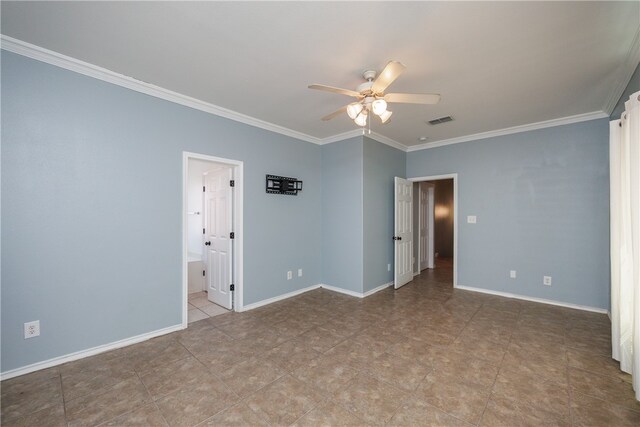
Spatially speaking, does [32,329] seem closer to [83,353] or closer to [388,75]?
[83,353]

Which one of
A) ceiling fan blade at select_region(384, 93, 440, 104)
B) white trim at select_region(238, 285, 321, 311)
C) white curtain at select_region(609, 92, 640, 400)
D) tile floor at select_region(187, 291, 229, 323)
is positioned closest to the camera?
white curtain at select_region(609, 92, 640, 400)

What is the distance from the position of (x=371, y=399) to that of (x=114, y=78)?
379 centimetres

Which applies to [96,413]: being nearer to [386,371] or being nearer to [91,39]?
[386,371]

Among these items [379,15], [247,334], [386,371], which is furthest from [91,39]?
[386,371]

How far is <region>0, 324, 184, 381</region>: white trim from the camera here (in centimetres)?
218

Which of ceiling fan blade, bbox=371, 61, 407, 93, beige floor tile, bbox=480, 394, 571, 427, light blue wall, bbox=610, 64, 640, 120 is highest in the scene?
light blue wall, bbox=610, 64, 640, 120

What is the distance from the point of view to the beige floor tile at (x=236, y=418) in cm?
172

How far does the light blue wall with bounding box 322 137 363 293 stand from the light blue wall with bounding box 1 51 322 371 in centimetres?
191

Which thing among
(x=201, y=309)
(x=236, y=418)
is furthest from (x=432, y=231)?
(x=236, y=418)

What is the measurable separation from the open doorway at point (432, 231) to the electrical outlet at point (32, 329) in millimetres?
5518

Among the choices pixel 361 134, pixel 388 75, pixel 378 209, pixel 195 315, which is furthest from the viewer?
pixel 378 209

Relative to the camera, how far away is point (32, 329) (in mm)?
2244

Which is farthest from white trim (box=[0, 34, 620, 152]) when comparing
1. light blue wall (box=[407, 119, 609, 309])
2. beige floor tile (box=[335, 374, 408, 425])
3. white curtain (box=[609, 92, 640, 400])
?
beige floor tile (box=[335, 374, 408, 425])

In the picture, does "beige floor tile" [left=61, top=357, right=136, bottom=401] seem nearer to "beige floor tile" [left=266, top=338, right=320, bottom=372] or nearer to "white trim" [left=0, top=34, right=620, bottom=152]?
"beige floor tile" [left=266, top=338, right=320, bottom=372]
